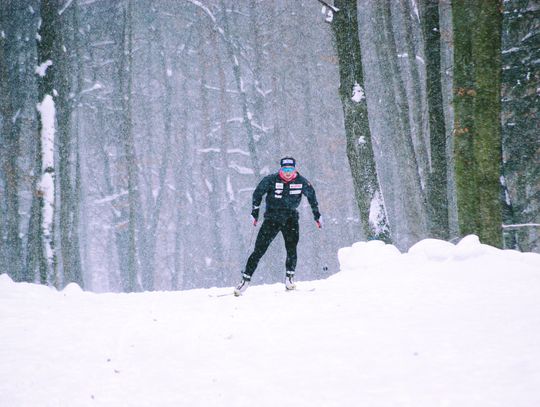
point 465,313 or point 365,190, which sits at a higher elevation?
point 365,190

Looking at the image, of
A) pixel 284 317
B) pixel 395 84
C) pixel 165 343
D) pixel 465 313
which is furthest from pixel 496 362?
pixel 395 84

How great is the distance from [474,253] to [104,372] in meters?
5.34

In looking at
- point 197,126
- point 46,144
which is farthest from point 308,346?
point 197,126

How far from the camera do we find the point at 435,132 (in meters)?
11.7

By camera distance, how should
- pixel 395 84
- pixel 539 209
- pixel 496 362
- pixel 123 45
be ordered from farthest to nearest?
pixel 123 45, pixel 395 84, pixel 539 209, pixel 496 362

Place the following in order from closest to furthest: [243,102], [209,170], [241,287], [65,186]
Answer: [241,287] → [65,186] → [243,102] → [209,170]

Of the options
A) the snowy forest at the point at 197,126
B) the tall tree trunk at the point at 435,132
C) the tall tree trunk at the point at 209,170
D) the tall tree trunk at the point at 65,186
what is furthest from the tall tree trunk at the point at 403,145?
the tall tree trunk at the point at 209,170

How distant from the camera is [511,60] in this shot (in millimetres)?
12125

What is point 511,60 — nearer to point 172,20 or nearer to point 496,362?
point 496,362

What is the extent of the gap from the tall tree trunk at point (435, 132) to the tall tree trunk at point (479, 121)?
2684mm

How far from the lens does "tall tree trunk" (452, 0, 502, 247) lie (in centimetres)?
821

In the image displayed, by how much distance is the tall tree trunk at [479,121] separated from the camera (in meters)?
8.21

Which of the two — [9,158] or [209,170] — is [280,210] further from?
[209,170]

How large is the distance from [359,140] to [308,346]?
5.84m
